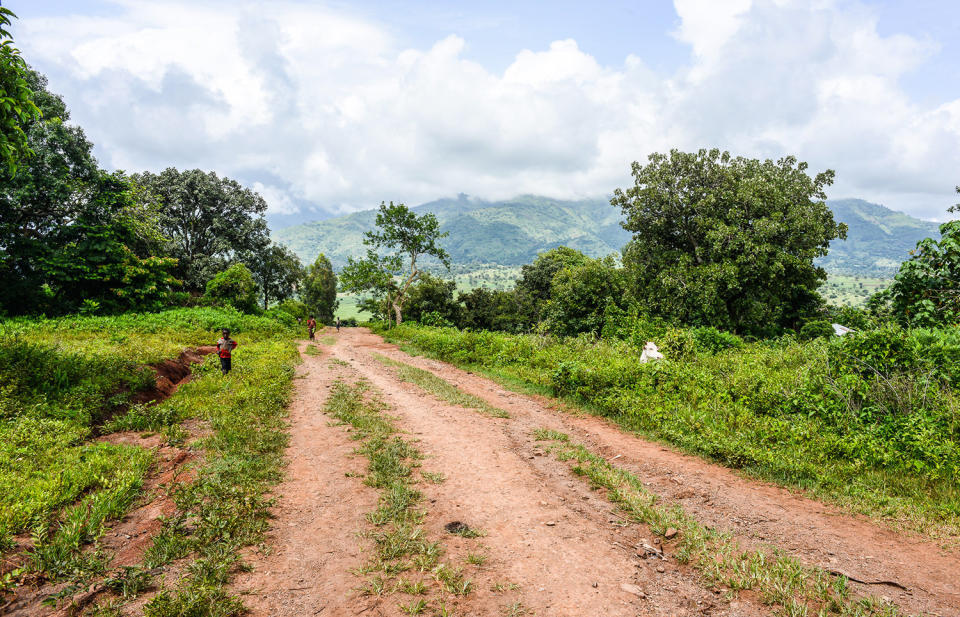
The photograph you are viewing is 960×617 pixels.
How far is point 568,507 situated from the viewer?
587 centimetres

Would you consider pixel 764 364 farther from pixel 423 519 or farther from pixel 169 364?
pixel 169 364

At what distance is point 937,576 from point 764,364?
30.9ft

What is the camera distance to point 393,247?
3838 cm

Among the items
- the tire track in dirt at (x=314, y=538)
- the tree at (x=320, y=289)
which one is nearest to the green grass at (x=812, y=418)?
the tire track in dirt at (x=314, y=538)

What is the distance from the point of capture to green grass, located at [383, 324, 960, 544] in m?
6.39

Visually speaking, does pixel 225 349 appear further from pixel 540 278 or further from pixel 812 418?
pixel 540 278

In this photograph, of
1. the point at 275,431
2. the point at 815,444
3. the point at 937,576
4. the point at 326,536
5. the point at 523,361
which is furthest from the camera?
the point at 523,361

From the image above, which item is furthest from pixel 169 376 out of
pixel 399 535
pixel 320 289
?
pixel 320 289

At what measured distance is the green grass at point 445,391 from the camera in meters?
11.3

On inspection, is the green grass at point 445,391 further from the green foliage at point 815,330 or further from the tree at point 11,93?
the green foliage at point 815,330

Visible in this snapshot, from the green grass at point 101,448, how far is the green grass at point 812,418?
826 cm

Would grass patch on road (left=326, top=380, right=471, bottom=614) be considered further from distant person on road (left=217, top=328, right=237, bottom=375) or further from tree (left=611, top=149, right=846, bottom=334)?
tree (left=611, top=149, right=846, bottom=334)

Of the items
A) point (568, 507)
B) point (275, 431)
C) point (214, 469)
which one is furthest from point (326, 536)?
point (275, 431)

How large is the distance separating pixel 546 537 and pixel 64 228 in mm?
28778
